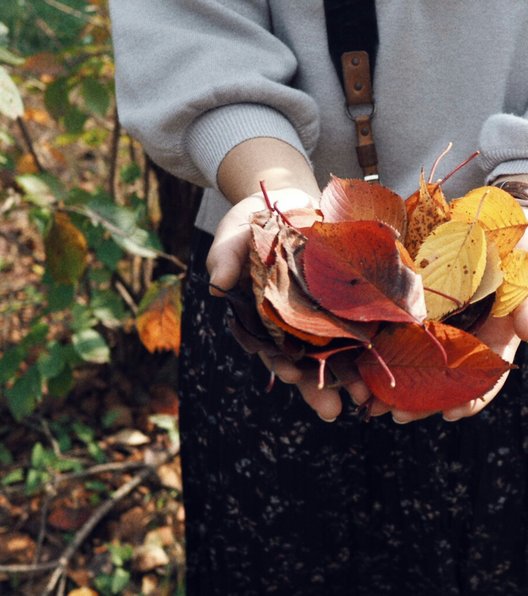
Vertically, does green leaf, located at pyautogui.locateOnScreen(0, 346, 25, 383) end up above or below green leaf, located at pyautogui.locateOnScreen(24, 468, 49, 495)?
above

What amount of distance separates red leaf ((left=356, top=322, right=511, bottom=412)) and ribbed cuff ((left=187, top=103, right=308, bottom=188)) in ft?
0.82

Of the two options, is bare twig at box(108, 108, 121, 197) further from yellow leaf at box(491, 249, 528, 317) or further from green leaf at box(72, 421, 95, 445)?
yellow leaf at box(491, 249, 528, 317)

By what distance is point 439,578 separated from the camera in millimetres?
901

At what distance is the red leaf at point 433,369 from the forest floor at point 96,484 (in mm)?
861

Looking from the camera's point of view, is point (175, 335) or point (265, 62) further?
point (175, 335)

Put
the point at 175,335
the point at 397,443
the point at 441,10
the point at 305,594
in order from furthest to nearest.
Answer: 1. the point at 175,335
2. the point at 305,594
3. the point at 397,443
4. the point at 441,10

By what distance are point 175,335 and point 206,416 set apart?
0.33m

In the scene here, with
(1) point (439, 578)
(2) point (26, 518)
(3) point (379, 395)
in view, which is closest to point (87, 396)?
(2) point (26, 518)

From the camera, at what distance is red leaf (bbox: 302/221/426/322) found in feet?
1.82

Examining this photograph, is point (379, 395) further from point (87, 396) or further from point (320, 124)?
point (87, 396)

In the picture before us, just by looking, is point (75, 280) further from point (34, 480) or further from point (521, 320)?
point (521, 320)

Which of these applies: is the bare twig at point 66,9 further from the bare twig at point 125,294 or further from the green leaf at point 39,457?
the green leaf at point 39,457

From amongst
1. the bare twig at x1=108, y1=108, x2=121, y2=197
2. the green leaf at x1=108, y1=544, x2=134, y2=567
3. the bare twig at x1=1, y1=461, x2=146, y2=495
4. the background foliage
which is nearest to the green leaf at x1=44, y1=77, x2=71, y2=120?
the background foliage

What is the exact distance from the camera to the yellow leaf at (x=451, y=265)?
58cm
